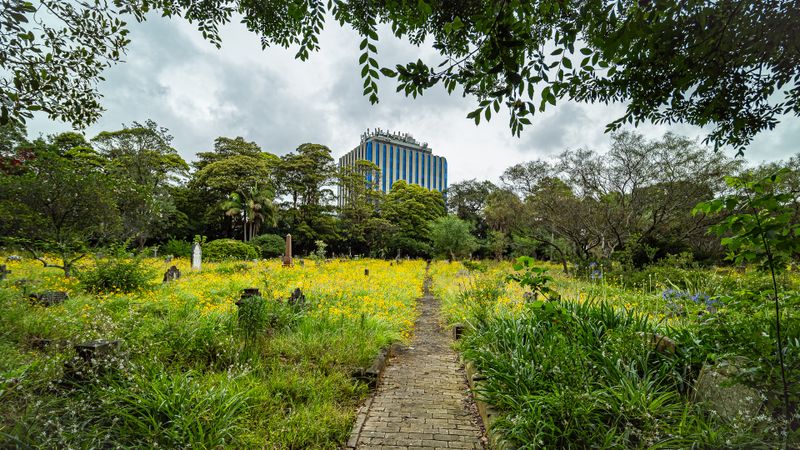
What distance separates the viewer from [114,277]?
8.03 meters

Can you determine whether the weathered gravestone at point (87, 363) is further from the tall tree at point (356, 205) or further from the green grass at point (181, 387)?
the tall tree at point (356, 205)

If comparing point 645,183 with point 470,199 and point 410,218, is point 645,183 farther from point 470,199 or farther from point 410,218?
point 470,199

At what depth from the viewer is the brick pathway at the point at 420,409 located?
3.10 meters

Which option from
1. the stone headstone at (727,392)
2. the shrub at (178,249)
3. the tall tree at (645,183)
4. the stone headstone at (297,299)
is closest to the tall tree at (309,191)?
the shrub at (178,249)

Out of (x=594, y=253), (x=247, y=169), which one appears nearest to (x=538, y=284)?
(x=594, y=253)

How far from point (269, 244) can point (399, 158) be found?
123ft

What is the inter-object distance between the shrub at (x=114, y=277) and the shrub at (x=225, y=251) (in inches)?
443

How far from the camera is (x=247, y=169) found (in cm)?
2700

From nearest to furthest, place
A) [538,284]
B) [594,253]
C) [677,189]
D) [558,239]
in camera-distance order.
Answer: [538,284], [677,189], [594,253], [558,239]

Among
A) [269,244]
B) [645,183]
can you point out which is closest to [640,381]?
[645,183]

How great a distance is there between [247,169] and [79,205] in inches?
725

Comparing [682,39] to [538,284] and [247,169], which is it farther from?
[247,169]

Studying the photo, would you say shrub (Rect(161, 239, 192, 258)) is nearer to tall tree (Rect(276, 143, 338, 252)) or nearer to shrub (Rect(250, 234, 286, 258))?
shrub (Rect(250, 234, 286, 258))

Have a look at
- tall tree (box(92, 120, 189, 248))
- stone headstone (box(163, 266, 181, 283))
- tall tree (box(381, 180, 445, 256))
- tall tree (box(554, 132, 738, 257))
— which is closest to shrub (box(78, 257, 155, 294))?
stone headstone (box(163, 266, 181, 283))
